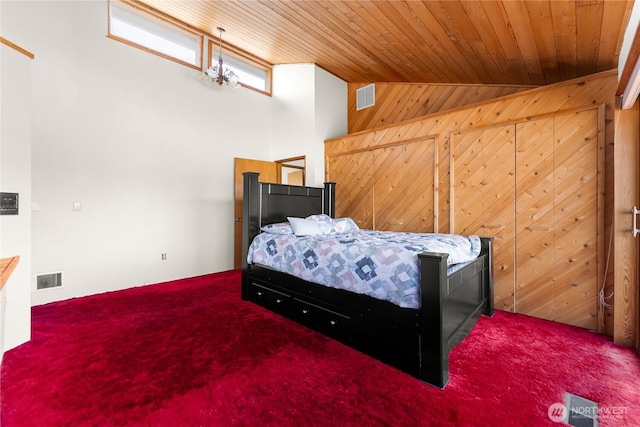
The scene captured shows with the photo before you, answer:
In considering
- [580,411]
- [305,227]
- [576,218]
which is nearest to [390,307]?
[580,411]

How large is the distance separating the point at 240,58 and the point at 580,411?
5755mm

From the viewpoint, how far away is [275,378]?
68.5 inches

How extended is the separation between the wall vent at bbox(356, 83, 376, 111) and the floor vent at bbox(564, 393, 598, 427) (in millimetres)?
4496

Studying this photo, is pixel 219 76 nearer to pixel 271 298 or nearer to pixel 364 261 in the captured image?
pixel 271 298

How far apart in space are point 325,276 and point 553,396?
5.15 feet

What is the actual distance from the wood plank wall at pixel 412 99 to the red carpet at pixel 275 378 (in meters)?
2.99

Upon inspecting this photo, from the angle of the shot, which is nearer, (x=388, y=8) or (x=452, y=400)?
(x=452, y=400)

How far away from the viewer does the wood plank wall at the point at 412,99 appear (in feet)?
12.7

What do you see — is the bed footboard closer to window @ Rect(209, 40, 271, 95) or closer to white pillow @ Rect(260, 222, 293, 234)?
white pillow @ Rect(260, 222, 293, 234)

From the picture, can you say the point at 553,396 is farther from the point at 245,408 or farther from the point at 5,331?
the point at 5,331

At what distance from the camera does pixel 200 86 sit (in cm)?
440

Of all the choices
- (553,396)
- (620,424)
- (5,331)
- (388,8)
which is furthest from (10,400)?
(388,8)

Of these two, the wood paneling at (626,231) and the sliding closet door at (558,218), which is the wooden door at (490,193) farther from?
the wood paneling at (626,231)

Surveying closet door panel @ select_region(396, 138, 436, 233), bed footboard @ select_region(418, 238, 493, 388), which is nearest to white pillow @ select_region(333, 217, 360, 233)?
closet door panel @ select_region(396, 138, 436, 233)
